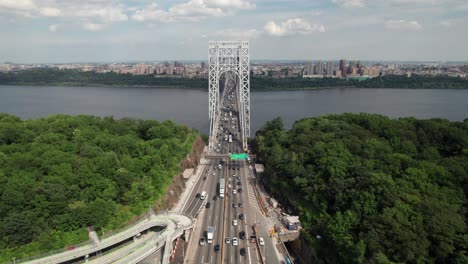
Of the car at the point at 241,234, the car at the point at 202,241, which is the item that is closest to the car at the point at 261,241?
the car at the point at 241,234

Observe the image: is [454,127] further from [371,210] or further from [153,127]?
[153,127]

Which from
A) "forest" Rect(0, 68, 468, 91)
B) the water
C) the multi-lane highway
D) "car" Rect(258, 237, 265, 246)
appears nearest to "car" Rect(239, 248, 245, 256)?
the multi-lane highway

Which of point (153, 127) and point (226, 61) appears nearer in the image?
point (153, 127)

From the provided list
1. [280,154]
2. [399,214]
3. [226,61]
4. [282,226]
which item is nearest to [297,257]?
[282,226]

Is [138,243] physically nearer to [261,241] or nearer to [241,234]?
[241,234]

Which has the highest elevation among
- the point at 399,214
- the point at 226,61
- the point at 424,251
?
the point at 226,61

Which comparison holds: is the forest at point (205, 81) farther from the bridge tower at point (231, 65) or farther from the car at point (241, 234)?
the car at point (241, 234)
